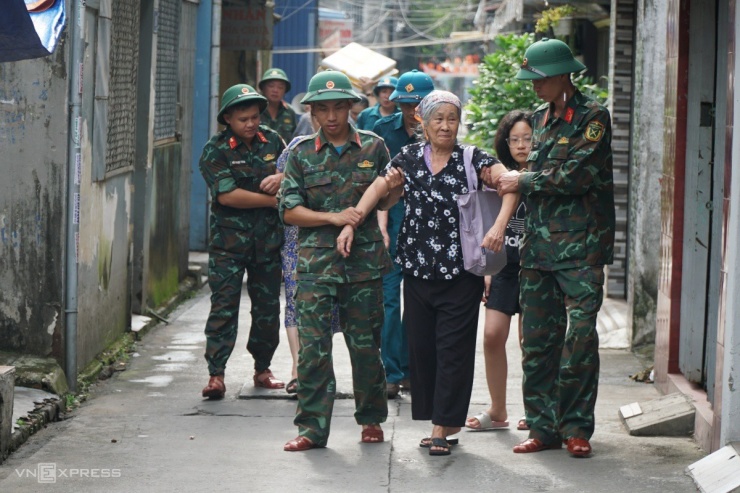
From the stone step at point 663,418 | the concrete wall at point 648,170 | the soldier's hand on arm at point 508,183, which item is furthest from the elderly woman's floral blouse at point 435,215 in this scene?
the concrete wall at point 648,170

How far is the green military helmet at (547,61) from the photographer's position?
248 inches

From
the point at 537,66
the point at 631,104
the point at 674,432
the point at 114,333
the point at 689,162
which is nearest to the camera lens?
the point at 537,66

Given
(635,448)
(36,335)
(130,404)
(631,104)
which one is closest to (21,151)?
(36,335)

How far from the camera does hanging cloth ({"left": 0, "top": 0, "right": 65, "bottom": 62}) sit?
547cm

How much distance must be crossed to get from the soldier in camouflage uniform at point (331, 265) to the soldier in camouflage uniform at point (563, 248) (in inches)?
30.7

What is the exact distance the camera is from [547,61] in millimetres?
6316

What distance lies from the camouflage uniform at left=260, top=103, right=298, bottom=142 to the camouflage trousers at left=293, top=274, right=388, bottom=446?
15.9 feet

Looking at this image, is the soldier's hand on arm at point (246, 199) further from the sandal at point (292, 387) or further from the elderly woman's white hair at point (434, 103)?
the elderly woman's white hair at point (434, 103)

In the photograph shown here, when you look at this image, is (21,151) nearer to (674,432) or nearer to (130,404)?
(130,404)

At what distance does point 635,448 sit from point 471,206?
5.10 feet

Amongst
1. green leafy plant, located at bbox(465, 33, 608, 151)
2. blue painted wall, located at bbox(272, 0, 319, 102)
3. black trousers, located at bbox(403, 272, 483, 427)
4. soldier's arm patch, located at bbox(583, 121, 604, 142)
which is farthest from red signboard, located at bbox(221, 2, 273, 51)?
blue painted wall, located at bbox(272, 0, 319, 102)

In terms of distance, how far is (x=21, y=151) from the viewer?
7.54m

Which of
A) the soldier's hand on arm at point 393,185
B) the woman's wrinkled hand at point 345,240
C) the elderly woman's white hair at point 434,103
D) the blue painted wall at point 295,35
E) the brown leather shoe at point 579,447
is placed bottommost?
the brown leather shoe at point 579,447

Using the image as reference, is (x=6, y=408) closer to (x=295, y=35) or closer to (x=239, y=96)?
(x=239, y=96)
